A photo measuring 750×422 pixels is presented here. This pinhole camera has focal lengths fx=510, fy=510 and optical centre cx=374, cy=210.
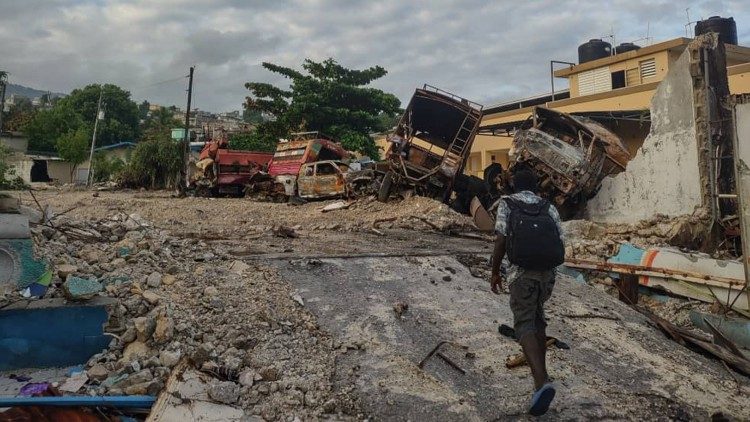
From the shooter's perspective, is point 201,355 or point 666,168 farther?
point 666,168

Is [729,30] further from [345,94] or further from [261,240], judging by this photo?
[261,240]

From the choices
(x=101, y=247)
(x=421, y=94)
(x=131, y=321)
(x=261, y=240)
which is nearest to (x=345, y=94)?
(x=421, y=94)

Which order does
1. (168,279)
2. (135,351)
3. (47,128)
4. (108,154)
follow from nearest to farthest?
(135,351), (168,279), (47,128), (108,154)

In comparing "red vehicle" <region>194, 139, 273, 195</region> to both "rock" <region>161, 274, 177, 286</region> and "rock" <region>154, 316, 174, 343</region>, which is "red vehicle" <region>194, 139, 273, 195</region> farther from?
"rock" <region>154, 316, 174, 343</region>

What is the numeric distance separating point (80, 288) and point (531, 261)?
3360mm

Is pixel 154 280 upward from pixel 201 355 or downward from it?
upward

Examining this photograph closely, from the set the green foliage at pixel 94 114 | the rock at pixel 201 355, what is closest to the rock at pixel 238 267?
the rock at pixel 201 355

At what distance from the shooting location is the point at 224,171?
18234 millimetres

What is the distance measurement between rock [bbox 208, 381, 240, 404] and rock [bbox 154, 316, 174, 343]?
719mm

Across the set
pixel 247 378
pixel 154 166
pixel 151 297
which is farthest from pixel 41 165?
pixel 247 378

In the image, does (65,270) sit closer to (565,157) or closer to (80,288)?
(80,288)

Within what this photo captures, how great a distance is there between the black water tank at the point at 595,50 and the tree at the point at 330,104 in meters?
8.42

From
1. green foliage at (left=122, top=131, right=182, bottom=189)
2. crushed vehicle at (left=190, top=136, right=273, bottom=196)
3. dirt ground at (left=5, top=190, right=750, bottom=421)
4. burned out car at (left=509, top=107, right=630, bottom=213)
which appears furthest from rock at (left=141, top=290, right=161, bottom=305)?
green foliage at (left=122, top=131, right=182, bottom=189)

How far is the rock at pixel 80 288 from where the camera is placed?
152 inches
